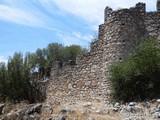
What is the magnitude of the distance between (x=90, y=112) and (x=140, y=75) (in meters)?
2.51

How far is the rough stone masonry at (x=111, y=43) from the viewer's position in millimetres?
17844

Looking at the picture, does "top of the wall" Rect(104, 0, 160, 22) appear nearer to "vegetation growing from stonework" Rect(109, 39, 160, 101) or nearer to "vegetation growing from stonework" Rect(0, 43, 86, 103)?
"vegetation growing from stonework" Rect(109, 39, 160, 101)

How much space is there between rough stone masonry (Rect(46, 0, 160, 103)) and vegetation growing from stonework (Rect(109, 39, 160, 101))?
1.45m

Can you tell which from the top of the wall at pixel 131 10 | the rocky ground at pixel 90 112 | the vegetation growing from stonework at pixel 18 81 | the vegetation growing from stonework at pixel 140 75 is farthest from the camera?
the vegetation growing from stonework at pixel 18 81

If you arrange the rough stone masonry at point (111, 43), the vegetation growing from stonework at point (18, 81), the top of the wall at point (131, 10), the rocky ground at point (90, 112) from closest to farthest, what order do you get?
the rocky ground at point (90, 112) < the rough stone masonry at point (111, 43) < the top of the wall at point (131, 10) < the vegetation growing from stonework at point (18, 81)

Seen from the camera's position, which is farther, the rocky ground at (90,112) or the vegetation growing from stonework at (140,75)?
the vegetation growing from stonework at (140,75)

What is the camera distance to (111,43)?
1812cm

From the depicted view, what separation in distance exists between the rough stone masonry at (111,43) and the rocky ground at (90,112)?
1.36 metres

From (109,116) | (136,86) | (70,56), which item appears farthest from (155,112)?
(70,56)

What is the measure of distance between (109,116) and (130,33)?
521cm

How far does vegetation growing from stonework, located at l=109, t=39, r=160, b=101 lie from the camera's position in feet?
Result: 50.2

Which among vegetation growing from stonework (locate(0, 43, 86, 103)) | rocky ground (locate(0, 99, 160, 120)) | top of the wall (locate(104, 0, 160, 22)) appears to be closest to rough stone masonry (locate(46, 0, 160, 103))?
top of the wall (locate(104, 0, 160, 22))

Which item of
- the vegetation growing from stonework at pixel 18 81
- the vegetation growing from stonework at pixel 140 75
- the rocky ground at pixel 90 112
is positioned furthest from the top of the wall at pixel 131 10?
the vegetation growing from stonework at pixel 18 81

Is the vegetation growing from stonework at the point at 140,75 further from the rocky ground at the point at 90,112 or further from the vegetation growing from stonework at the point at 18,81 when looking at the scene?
the vegetation growing from stonework at the point at 18,81
